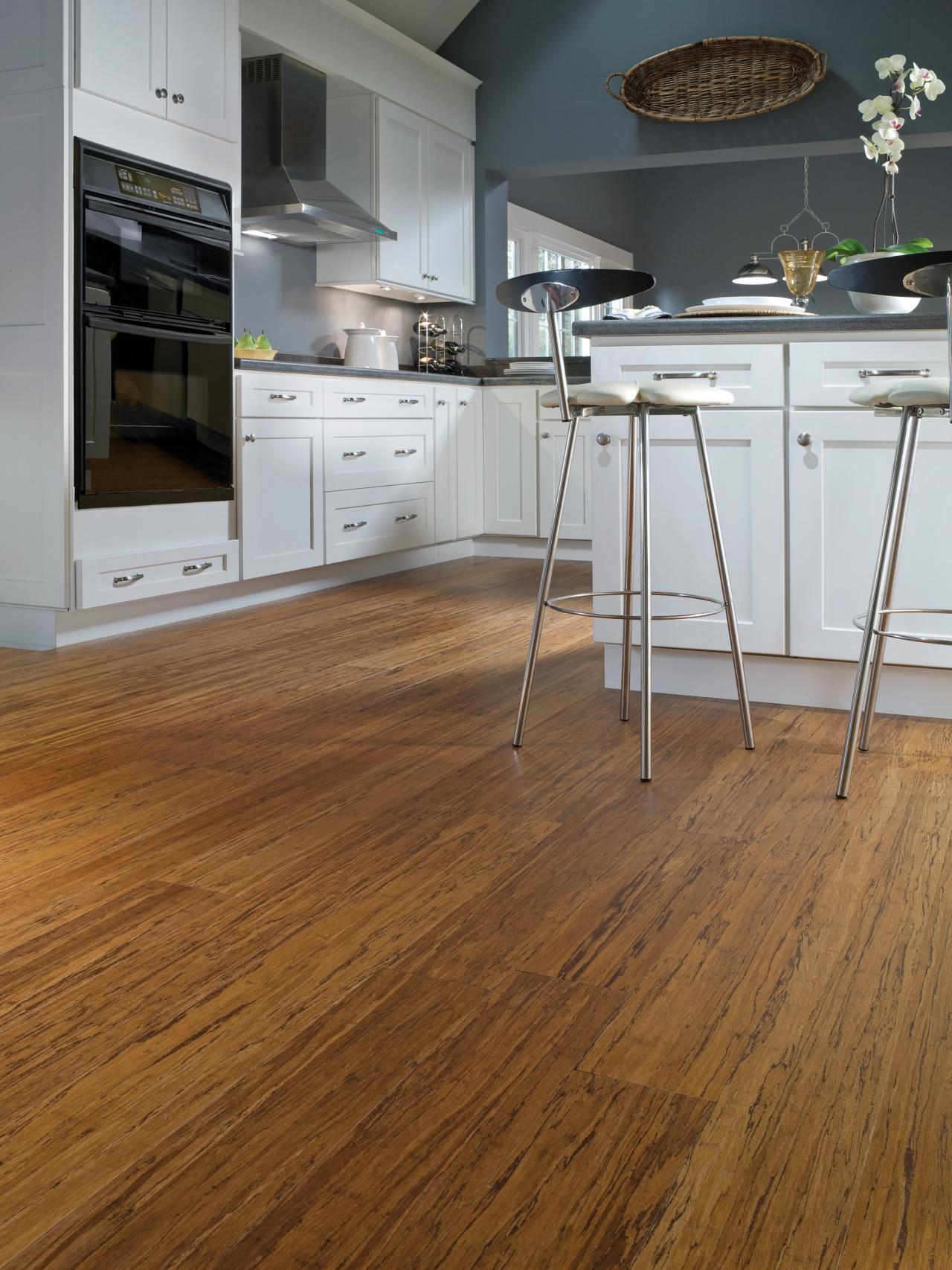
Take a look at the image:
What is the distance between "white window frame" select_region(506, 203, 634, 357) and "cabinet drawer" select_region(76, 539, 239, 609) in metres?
4.25

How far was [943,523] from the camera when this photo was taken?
8.41 feet

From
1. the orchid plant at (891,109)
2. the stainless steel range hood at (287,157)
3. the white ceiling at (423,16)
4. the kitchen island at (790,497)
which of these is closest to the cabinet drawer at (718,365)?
the kitchen island at (790,497)

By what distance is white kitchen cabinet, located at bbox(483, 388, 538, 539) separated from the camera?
19.8ft

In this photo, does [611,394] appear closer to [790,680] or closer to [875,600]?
[875,600]

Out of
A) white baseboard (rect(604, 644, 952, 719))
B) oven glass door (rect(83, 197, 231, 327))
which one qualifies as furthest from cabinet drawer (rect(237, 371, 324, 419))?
white baseboard (rect(604, 644, 952, 719))

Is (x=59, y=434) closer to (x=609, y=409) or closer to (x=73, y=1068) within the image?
(x=609, y=409)

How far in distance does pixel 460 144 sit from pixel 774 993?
19.1 ft

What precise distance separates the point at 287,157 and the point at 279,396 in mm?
1414

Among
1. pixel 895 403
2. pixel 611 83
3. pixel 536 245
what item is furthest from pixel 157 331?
pixel 536 245

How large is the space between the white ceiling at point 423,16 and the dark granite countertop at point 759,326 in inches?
156

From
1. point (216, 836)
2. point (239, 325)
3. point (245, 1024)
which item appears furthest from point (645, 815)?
point (239, 325)

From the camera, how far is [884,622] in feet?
7.98

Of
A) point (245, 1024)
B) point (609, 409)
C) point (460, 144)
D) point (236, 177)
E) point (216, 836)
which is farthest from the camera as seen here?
point (460, 144)

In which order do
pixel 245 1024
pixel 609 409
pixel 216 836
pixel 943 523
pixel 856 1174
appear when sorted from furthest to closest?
1. pixel 943 523
2. pixel 609 409
3. pixel 216 836
4. pixel 245 1024
5. pixel 856 1174
